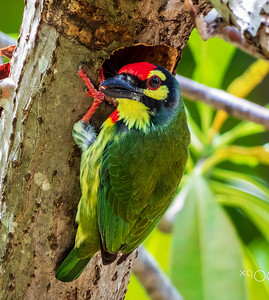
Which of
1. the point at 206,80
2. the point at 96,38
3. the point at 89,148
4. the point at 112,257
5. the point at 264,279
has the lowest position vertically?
the point at 264,279

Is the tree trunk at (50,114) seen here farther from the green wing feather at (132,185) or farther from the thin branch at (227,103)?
the thin branch at (227,103)

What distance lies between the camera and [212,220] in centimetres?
272

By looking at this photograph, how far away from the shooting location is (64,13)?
1358 millimetres

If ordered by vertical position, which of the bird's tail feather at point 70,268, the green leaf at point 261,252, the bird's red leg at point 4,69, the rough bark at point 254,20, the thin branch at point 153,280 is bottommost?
the green leaf at point 261,252

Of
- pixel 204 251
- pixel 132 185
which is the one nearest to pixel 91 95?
pixel 132 185

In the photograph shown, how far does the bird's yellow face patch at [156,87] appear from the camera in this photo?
1435mm

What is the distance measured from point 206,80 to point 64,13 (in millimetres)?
2082

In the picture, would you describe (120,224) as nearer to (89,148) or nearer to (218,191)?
(89,148)

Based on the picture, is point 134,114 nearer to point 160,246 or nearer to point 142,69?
point 142,69

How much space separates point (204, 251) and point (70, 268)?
4.36ft

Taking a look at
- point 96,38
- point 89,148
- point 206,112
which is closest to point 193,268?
point 206,112

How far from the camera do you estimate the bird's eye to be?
1.44m

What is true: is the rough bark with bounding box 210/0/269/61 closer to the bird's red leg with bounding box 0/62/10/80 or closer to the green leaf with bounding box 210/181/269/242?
the bird's red leg with bounding box 0/62/10/80

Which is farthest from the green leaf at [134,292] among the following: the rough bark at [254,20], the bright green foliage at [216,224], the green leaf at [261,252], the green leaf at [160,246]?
the rough bark at [254,20]
